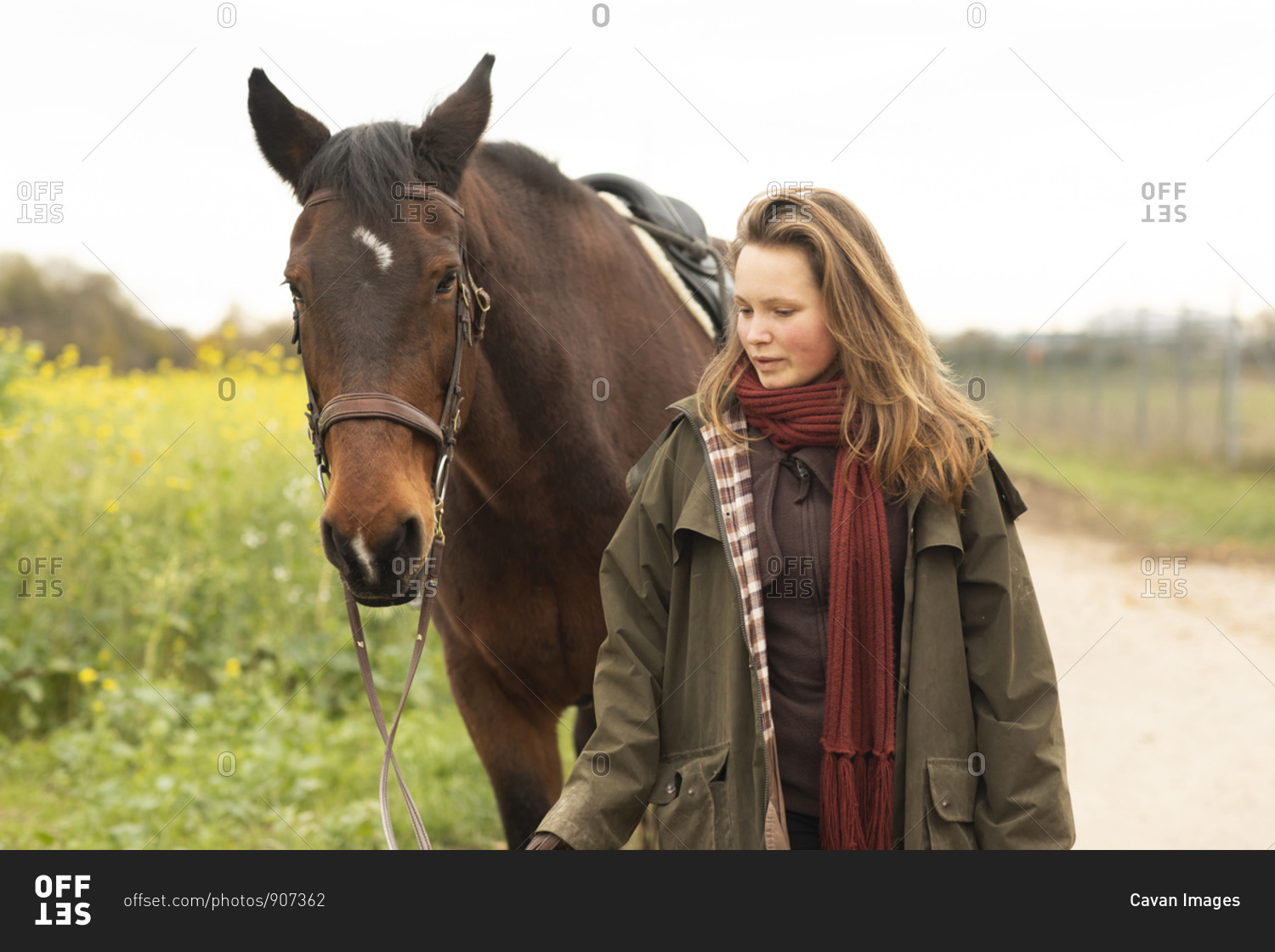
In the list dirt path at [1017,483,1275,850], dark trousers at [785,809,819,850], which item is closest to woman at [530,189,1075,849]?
dark trousers at [785,809,819,850]

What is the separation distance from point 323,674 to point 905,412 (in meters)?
4.01

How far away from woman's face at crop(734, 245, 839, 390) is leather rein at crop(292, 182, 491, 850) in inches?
28.0

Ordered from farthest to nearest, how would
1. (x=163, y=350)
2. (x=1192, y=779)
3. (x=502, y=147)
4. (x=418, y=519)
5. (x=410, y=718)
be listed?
(x=163, y=350) → (x=410, y=718) → (x=1192, y=779) → (x=502, y=147) → (x=418, y=519)

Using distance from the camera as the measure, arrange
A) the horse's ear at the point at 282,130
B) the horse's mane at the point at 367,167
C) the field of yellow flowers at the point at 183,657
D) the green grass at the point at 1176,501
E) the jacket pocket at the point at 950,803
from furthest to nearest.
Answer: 1. the green grass at the point at 1176,501
2. the field of yellow flowers at the point at 183,657
3. the horse's ear at the point at 282,130
4. the horse's mane at the point at 367,167
5. the jacket pocket at the point at 950,803

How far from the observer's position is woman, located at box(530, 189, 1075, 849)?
1.76m

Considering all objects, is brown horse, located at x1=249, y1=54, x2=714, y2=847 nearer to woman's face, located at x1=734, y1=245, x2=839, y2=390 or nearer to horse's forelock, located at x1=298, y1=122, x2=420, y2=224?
horse's forelock, located at x1=298, y1=122, x2=420, y2=224

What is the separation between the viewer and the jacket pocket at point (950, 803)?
5.69 ft

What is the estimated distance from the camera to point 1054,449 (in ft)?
47.9

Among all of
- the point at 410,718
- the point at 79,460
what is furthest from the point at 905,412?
the point at 79,460

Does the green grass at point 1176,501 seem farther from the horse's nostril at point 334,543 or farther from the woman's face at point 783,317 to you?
the horse's nostril at point 334,543
